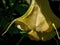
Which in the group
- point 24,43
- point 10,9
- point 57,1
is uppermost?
point 10,9

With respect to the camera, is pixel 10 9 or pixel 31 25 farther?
pixel 10 9

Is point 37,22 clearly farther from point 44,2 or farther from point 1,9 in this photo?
point 1,9

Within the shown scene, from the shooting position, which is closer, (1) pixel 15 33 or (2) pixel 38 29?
(2) pixel 38 29

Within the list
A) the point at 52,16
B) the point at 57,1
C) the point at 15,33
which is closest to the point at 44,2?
the point at 52,16

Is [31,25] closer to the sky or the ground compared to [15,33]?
closer to the sky

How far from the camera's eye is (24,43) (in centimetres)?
90

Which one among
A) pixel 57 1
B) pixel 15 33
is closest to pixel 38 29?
pixel 15 33

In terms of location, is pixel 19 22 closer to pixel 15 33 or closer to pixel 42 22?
pixel 42 22

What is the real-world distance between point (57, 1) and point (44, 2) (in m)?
0.71

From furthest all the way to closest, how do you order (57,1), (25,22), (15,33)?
1. (57,1)
2. (15,33)
3. (25,22)

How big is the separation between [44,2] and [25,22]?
8cm

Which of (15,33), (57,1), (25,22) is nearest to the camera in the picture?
(25,22)

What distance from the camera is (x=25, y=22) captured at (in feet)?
2.02

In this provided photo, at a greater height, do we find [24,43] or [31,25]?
[31,25]
